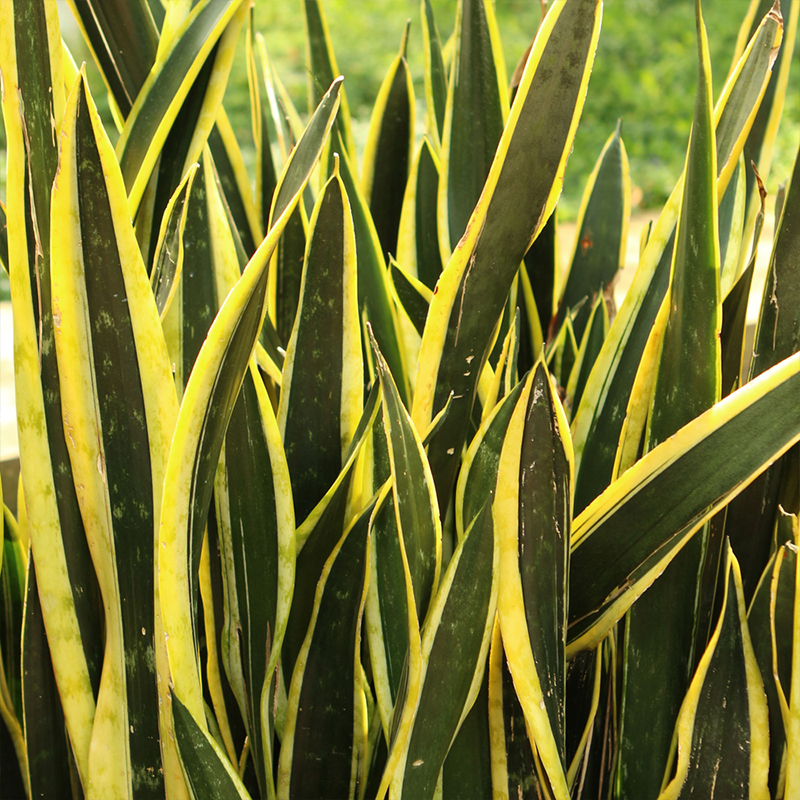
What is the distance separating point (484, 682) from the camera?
40 cm

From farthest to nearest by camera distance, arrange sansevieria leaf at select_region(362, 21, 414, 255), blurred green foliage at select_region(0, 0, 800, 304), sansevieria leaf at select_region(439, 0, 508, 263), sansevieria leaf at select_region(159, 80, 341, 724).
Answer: blurred green foliage at select_region(0, 0, 800, 304) < sansevieria leaf at select_region(362, 21, 414, 255) < sansevieria leaf at select_region(439, 0, 508, 263) < sansevieria leaf at select_region(159, 80, 341, 724)

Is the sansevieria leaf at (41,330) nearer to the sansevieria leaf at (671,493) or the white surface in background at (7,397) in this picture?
the sansevieria leaf at (671,493)

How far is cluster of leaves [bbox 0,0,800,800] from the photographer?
13.4 inches

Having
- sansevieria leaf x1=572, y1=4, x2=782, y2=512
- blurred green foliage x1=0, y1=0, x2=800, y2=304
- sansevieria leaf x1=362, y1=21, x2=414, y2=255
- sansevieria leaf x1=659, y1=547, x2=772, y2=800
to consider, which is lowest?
sansevieria leaf x1=659, y1=547, x2=772, y2=800

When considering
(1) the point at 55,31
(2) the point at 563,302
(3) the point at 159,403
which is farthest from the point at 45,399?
(2) the point at 563,302

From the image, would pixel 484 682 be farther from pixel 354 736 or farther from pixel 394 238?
pixel 394 238

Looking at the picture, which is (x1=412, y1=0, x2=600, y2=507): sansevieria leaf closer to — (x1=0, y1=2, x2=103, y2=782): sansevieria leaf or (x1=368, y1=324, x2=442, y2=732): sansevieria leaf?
(x1=368, y1=324, x2=442, y2=732): sansevieria leaf

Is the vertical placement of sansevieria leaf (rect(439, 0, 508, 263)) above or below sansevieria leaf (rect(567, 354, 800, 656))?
above

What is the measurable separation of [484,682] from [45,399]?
25cm

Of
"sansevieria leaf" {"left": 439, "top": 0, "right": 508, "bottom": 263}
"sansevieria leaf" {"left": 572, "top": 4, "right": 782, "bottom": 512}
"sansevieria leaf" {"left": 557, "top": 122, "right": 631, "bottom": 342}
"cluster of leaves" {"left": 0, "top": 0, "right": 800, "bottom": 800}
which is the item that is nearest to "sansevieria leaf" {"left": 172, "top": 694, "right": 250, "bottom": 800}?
"cluster of leaves" {"left": 0, "top": 0, "right": 800, "bottom": 800}

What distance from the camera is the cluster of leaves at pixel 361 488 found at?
13.4 inches

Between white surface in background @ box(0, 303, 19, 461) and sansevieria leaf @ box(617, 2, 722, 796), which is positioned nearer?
sansevieria leaf @ box(617, 2, 722, 796)

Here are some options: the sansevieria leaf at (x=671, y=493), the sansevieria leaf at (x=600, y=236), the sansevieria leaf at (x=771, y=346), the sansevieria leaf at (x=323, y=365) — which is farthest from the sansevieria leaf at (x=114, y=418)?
the sansevieria leaf at (x=600, y=236)

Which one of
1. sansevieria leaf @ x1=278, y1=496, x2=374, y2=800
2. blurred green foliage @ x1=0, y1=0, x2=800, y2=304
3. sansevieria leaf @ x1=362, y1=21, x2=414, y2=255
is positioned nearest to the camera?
sansevieria leaf @ x1=278, y1=496, x2=374, y2=800
